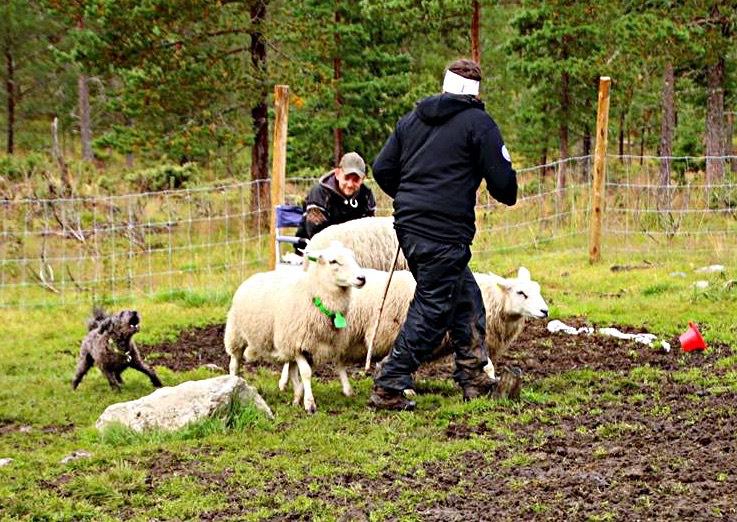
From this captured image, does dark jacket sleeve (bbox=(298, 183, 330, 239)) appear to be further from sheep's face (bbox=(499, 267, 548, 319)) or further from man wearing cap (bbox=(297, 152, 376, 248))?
sheep's face (bbox=(499, 267, 548, 319))

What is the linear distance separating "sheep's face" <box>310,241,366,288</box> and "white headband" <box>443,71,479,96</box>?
1418 mm

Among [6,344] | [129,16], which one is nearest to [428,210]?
[6,344]

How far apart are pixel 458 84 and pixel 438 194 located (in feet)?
2.40

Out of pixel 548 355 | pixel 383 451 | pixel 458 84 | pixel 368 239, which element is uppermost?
pixel 458 84

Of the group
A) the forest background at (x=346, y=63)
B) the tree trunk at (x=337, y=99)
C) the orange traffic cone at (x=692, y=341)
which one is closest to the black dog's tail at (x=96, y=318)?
the orange traffic cone at (x=692, y=341)

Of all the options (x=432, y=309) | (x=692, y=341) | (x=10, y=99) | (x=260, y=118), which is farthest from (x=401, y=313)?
(x=10, y=99)

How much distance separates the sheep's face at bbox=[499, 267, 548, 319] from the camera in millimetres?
8211

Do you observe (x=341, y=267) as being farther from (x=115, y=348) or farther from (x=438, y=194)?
(x=115, y=348)

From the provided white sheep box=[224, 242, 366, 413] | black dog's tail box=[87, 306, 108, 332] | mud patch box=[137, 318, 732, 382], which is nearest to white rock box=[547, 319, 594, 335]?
mud patch box=[137, 318, 732, 382]

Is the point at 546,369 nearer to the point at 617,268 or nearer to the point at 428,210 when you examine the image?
the point at 428,210

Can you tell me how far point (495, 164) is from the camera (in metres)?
6.89

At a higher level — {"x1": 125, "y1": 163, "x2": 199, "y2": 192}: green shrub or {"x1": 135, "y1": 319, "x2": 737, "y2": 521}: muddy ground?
{"x1": 125, "y1": 163, "x2": 199, "y2": 192}: green shrub

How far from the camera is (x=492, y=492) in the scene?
17.7 ft

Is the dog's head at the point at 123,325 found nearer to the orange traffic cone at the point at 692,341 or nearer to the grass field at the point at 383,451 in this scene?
the grass field at the point at 383,451
